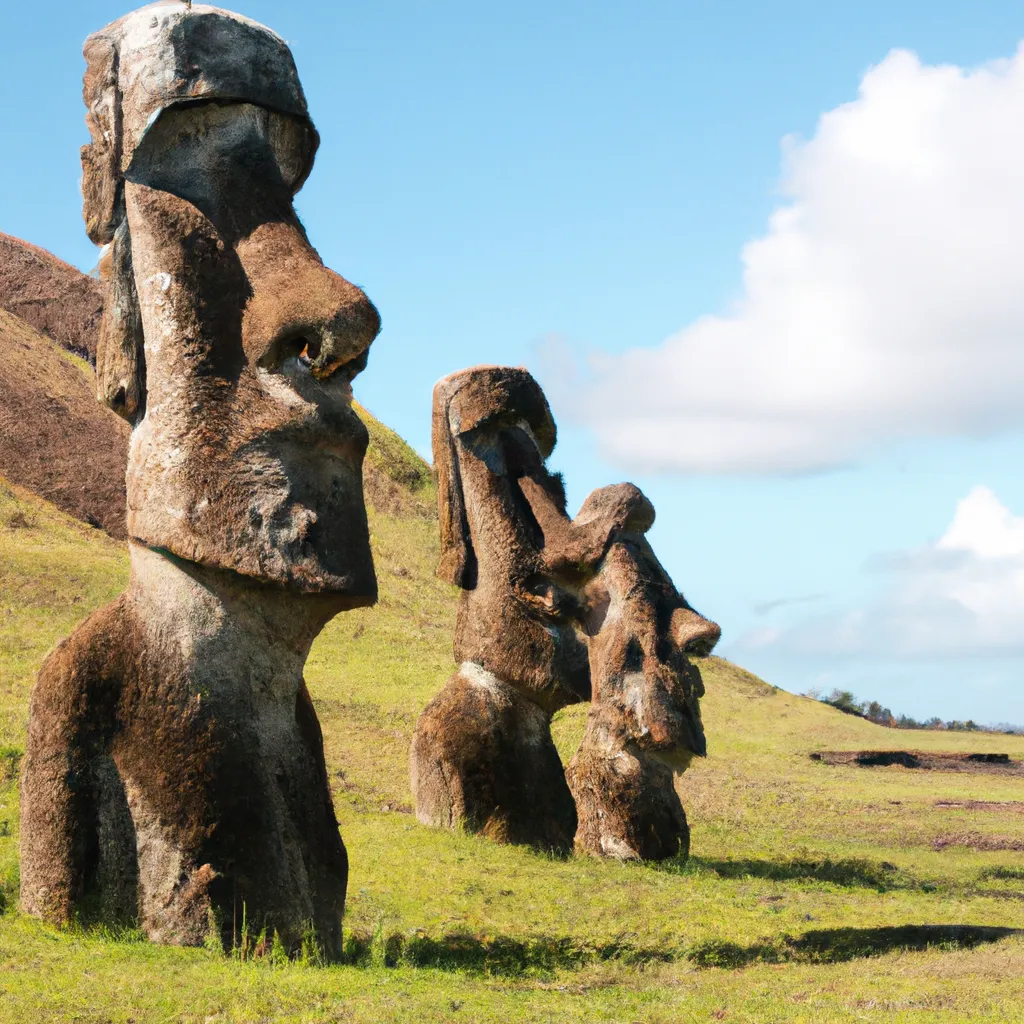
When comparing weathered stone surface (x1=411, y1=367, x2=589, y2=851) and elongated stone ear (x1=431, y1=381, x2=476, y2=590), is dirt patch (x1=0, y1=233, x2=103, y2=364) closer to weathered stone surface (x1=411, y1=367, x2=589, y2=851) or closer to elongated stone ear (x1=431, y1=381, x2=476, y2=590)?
elongated stone ear (x1=431, y1=381, x2=476, y2=590)

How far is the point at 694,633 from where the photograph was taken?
12312mm

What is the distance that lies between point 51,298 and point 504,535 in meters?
20.3

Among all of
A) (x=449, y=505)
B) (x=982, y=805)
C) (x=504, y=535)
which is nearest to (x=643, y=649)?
(x=504, y=535)

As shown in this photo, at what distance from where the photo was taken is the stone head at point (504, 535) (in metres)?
12.3

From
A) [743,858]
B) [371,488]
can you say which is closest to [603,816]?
[743,858]

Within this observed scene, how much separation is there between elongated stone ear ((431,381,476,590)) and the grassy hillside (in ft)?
7.27

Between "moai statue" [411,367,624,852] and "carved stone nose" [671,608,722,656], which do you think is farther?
"carved stone nose" [671,608,722,656]

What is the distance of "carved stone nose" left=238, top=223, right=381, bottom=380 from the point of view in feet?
23.3

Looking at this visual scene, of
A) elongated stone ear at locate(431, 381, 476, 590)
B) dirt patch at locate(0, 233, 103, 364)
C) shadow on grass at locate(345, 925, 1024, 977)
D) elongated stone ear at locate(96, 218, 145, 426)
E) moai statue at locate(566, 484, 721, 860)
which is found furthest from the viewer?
dirt patch at locate(0, 233, 103, 364)

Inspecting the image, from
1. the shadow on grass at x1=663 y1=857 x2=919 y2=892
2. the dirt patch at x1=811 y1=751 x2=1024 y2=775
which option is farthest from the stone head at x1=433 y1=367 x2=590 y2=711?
the dirt patch at x1=811 y1=751 x2=1024 y2=775

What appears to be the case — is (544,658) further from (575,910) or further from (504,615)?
(575,910)

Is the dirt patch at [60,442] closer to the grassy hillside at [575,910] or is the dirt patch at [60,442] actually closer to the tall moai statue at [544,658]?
the grassy hillside at [575,910]

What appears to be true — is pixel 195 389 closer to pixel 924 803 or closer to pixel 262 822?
pixel 262 822

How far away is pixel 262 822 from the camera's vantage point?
6992mm
